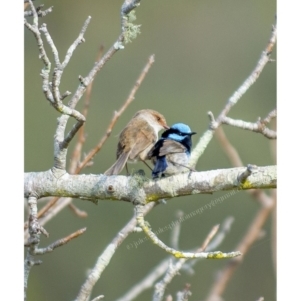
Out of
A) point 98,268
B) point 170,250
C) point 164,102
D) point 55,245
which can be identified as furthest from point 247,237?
point 164,102

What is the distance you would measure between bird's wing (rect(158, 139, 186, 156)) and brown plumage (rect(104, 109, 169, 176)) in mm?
150

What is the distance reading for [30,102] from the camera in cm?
208

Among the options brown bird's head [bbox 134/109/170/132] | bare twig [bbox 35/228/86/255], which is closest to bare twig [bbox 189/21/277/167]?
brown bird's head [bbox 134/109/170/132]

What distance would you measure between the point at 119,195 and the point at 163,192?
118mm

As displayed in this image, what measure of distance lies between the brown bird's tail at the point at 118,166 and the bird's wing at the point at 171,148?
14 centimetres

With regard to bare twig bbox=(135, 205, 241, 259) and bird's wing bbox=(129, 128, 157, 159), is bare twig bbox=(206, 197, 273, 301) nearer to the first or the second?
bare twig bbox=(135, 205, 241, 259)

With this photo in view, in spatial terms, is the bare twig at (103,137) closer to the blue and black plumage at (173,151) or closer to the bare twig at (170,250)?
the blue and black plumage at (173,151)

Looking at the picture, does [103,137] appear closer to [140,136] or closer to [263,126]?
[140,136]

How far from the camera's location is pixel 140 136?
2.23m

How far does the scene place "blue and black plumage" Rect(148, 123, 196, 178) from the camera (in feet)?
5.96

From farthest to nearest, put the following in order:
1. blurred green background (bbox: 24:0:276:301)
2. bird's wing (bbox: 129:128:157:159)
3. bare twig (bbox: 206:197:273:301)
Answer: blurred green background (bbox: 24:0:276:301)
bird's wing (bbox: 129:128:157:159)
bare twig (bbox: 206:197:273:301)
